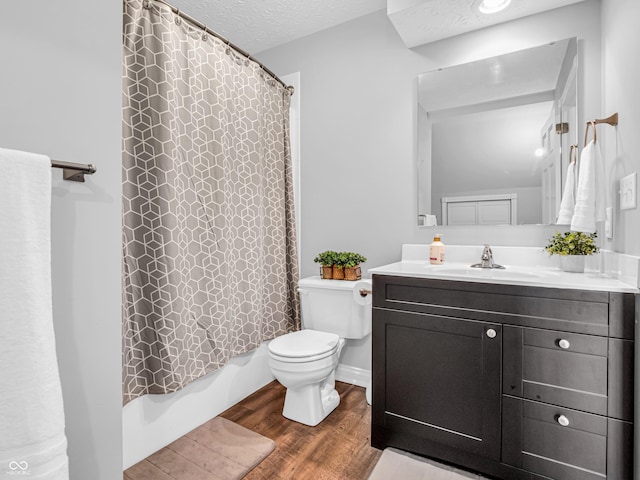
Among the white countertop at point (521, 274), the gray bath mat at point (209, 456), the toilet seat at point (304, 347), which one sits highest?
the white countertop at point (521, 274)

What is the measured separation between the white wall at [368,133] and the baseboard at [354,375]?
40mm

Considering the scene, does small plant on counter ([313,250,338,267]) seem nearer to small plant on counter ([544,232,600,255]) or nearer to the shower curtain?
the shower curtain

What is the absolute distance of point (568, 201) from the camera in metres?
1.67

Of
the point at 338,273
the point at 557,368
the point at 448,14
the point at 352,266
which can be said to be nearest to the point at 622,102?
the point at 448,14

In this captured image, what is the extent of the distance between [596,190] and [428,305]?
0.92m

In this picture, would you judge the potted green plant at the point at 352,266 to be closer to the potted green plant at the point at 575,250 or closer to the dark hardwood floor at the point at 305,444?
the dark hardwood floor at the point at 305,444

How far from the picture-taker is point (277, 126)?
2381mm

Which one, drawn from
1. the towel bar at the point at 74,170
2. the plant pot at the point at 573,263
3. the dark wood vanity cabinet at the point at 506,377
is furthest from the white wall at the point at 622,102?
the towel bar at the point at 74,170

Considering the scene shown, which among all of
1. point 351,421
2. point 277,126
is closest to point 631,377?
point 351,421

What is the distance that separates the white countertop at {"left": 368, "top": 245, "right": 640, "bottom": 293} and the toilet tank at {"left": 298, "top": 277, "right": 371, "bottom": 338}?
0.43 m

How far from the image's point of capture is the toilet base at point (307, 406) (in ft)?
6.01

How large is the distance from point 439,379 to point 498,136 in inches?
56.8

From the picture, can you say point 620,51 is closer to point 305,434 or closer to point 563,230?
point 563,230

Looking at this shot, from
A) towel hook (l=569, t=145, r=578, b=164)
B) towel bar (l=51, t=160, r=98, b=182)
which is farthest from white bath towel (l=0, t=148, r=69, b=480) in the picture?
towel hook (l=569, t=145, r=578, b=164)
